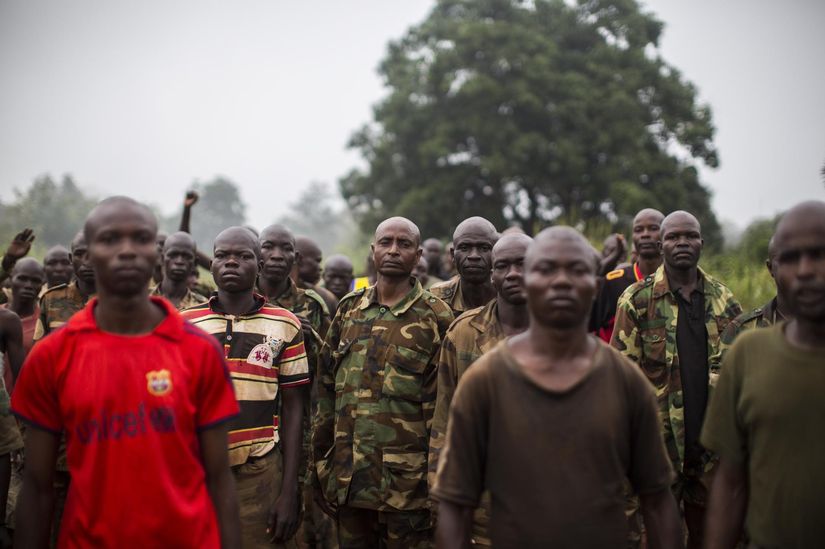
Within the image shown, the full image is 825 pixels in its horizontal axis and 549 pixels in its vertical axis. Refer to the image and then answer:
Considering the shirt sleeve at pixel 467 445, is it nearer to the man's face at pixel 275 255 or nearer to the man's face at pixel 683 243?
the man's face at pixel 683 243

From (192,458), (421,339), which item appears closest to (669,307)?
(421,339)

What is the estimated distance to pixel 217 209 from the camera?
82125 mm

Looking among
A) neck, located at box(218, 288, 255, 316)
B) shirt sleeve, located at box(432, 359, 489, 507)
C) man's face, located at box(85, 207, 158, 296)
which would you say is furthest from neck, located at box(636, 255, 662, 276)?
man's face, located at box(85, 207, 158, 296)

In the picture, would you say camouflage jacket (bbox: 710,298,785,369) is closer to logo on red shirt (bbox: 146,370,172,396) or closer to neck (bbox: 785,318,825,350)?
neck (bbox: 785,318,825,350)

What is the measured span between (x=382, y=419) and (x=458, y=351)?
821 mm

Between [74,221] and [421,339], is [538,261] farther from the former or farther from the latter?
[74,221]

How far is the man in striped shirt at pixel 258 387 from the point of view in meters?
4.25

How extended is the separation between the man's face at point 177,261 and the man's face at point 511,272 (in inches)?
140

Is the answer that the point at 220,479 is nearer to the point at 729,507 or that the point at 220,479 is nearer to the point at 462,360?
the point at 462,360

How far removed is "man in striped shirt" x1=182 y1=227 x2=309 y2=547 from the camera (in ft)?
13.9

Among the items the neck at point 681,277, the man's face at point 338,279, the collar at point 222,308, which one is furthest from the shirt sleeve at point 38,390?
the man's face at point 338,279

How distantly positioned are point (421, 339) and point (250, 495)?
1474 millimetres

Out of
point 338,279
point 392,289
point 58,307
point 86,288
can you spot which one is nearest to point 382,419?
point 392,289

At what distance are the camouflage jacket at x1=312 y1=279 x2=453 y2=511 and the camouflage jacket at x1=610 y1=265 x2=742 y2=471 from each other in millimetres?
1503
